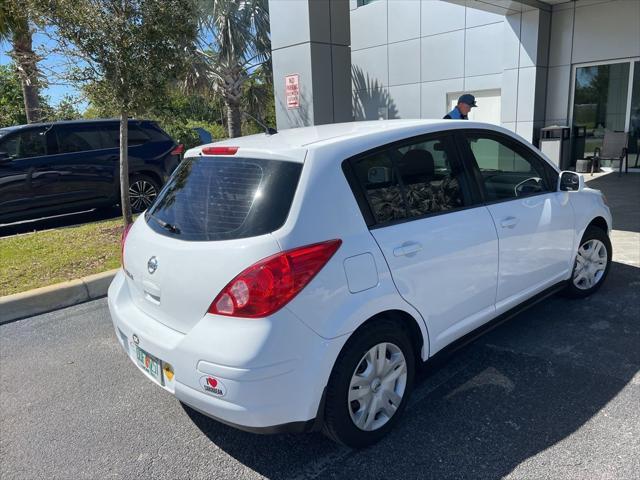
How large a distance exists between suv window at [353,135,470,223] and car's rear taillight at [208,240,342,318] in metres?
0.57

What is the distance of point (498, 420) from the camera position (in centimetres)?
289

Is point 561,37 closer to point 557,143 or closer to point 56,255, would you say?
point 557,143

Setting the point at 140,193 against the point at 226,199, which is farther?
the point at 140,193

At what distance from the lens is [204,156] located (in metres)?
3.03

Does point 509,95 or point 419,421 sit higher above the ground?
point 509,95

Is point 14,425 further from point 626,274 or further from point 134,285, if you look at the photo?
point 626,274

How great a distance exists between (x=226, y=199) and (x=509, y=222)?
6.25ft

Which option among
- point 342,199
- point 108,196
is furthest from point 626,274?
point 108,196

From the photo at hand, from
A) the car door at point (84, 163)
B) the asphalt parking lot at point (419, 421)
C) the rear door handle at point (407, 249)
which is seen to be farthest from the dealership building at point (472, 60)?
the rear door handle at point (407, 249)

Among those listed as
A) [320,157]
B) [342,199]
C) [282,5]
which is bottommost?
[342,199]

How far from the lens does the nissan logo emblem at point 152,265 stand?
8.89ft

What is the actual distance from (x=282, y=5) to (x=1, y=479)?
7.39m

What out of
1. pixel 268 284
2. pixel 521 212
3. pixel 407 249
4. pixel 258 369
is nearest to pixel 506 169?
pixel 521 212

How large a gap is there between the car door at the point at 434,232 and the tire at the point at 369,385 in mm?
233
